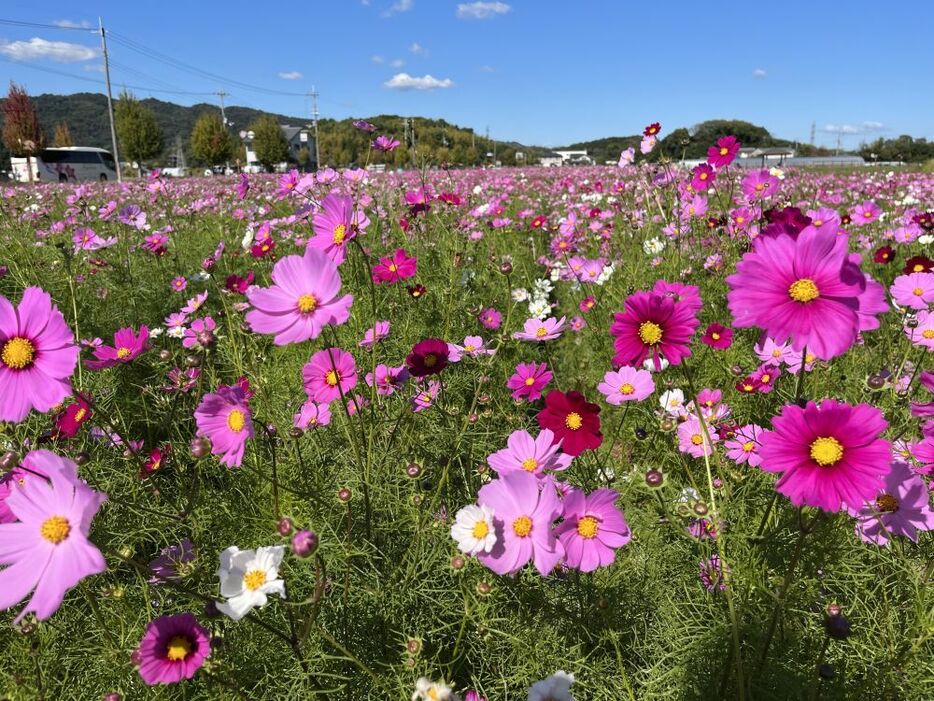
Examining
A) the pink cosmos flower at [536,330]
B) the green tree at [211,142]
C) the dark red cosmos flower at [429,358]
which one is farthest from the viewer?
the green tree at [211,142]

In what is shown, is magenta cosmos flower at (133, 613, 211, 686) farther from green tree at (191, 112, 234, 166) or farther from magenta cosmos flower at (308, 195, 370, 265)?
green tree at (191, 112, 234, 166)

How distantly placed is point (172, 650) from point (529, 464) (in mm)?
667

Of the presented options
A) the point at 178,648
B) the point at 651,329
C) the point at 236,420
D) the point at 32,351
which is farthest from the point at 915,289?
the point at 32,351

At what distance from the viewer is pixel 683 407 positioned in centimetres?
159

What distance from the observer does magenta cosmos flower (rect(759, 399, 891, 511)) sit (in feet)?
2.47

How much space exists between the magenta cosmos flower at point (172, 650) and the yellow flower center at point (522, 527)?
0.52m

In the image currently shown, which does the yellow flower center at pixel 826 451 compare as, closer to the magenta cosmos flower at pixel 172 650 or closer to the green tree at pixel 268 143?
the magenta cosmos flower at pixel 172 650

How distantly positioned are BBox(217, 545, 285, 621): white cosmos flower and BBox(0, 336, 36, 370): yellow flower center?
44 cm

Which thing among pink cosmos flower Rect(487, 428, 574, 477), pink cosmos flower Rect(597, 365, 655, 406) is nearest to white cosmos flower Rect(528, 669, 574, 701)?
pink cosmos flower Rect(487, 428, 574, 477)

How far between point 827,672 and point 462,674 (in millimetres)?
727

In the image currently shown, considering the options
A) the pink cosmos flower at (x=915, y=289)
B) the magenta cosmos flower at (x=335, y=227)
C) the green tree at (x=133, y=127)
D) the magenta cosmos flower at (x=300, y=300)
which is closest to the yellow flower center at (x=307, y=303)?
the magenta cosmos flower at (x=300, y=300)

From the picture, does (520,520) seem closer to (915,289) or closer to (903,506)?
(903,506)

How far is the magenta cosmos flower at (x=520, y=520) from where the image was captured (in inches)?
34.2

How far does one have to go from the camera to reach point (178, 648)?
0.87 metres
